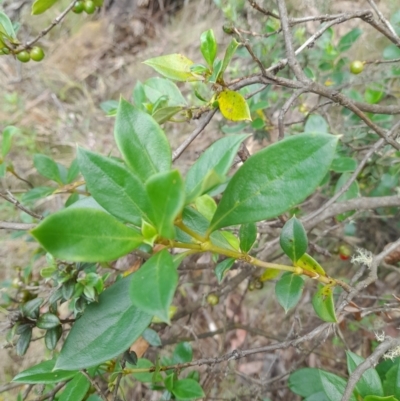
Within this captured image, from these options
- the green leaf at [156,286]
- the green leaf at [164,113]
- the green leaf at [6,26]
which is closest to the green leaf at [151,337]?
the green leaf at [164,113]

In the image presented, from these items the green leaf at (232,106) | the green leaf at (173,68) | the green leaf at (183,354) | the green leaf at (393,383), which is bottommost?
the green leaf at (183,354)

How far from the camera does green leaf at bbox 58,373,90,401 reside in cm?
97

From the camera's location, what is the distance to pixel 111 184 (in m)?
0.65

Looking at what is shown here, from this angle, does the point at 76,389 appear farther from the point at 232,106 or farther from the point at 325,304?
the point at 232,106

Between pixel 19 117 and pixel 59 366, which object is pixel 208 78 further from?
pixel 19 117

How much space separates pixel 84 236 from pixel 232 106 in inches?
19.6

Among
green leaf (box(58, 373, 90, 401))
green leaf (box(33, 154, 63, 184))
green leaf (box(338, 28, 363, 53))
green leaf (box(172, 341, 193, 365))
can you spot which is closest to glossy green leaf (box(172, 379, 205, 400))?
green leaf (box(172, 341, 193, 365))

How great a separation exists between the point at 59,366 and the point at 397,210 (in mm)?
1454

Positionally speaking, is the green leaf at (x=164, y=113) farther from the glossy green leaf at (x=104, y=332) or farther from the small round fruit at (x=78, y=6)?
the small round fruit at (x=78, y=6)

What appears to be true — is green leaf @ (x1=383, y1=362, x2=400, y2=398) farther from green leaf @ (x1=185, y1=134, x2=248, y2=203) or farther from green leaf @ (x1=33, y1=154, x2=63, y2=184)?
green leaf @ (x1=33, y1=154, x2=63, y2=184)

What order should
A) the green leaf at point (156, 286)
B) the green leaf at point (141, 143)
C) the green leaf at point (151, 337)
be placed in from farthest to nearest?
the green leaf at point (151, 337)
the green leaf at point (141, 143)
the green leaf at point (156, 286)

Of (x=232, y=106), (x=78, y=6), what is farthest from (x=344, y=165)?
(x=78, y=6)

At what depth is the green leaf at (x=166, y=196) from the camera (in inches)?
22.0

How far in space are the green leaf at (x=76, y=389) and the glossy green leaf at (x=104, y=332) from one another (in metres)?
0.28
